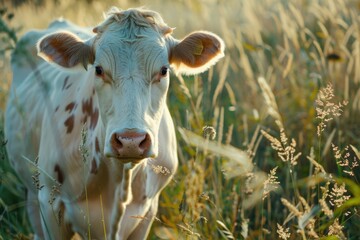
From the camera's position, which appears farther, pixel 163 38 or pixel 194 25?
pixel 194 25

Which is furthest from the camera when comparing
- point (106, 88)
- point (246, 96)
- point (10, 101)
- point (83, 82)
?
point (246, 96)

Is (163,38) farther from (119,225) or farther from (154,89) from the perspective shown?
(119,225)

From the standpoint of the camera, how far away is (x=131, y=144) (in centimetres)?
339

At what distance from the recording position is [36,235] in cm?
541

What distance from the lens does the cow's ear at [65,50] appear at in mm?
4164

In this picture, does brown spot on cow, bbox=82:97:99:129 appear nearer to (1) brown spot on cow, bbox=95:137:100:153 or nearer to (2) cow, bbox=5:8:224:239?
(2) cow, bbox=5:8:224:239

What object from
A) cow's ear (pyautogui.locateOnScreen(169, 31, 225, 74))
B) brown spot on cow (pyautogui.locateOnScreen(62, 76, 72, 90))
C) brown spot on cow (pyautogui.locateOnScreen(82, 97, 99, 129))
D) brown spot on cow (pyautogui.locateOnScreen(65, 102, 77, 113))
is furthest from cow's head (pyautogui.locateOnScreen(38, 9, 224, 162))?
brown spot on cow (pyautogui.locateOnScreen(62, 76, 72, 90))

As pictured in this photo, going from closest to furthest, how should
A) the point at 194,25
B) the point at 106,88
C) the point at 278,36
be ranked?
the point at 106,88 → the point at 278,36 → the point at 194,25

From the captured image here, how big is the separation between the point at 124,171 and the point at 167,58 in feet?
2.21

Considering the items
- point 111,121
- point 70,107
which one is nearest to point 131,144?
point 111,121

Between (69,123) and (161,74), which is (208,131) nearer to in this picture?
(161,74)

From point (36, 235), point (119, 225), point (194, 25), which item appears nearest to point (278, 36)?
point (194, 25)

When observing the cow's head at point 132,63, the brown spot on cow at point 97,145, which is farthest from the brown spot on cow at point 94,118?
the cow's head at point 132,63

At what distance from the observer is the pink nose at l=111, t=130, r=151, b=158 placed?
339 cm
